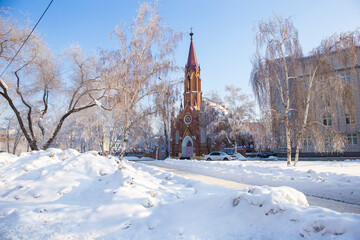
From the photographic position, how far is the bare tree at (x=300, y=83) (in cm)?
1218

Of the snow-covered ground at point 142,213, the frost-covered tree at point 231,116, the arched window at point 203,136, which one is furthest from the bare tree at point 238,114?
the snow-covered ground at point 142,213

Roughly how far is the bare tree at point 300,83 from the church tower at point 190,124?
28.2 metres

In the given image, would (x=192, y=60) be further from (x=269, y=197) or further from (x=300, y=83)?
(x=269, y=197)

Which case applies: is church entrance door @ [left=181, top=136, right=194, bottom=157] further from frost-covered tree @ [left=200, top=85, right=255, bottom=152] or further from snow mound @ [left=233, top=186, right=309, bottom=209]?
snow mound @ [left=233, top=186, right=309, bottom=209]

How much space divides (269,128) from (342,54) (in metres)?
5.48

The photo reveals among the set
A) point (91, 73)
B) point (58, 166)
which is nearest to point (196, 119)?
point (91, 73)

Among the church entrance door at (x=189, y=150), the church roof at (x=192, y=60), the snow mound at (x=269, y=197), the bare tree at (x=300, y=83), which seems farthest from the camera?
the church roof at (x=192, y=60)

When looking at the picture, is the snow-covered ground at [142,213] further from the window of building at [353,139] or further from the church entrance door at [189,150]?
the church entrance door at [189,150]

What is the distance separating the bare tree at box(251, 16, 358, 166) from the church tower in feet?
92.5

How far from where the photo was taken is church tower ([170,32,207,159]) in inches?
1700

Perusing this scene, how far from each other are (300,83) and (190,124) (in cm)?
3218

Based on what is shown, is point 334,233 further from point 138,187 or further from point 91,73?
point 91,73

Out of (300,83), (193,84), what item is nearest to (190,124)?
(193,84)

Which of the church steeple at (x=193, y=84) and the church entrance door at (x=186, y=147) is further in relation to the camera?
the church steeple at (x=193, y=84)
